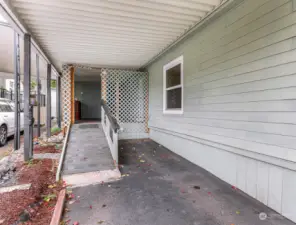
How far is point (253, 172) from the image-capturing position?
2.50 m

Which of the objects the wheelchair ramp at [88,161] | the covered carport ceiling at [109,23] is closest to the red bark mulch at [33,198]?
the wheelchair ramp at [88,161]

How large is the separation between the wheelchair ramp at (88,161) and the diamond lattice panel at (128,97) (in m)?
1.94

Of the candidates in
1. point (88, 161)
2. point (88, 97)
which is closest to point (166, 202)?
point (88, 161)

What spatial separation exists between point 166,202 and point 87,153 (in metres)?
2.31

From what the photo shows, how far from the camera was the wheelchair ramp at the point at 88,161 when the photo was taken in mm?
3066

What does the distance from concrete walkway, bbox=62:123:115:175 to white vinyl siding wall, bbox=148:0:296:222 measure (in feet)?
6.69

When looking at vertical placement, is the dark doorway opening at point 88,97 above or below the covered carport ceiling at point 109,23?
below

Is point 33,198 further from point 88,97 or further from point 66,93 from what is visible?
point 88,97

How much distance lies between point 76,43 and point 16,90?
1805 millimetres

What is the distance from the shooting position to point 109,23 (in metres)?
3.38

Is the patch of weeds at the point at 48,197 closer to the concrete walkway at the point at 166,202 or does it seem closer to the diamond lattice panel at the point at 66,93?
the concrete walkway at the point at 166,202

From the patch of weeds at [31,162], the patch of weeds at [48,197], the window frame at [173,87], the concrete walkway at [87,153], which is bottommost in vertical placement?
the patch of weeds at [48,197]

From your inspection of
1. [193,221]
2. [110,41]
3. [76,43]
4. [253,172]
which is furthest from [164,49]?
[193,221]

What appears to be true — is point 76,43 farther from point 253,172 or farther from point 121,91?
point 253,172
